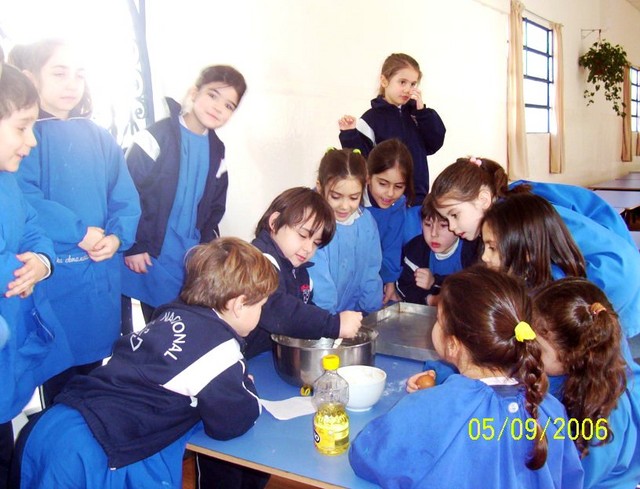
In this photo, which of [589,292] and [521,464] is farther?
[589,292]

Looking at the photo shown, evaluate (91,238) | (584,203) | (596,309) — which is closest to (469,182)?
(584,203)

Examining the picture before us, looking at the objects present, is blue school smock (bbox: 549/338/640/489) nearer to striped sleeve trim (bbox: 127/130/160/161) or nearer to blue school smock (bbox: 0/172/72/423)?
blue school smock (bbox: 0/172/72/423)

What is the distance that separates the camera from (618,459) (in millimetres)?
1429

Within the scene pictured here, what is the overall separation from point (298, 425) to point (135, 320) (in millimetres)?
1125

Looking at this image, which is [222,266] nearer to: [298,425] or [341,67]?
[298,425]

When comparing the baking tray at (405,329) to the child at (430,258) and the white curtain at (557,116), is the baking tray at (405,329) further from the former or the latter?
the white curtain at (557,116)

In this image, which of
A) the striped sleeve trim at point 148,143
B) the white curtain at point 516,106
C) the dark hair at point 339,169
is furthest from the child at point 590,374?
the white curtain at point 516,106

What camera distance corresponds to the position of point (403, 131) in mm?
3369

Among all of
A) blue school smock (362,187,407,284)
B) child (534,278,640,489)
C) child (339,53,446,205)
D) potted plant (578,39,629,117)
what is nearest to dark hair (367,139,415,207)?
blue school smock (362,187,407,284)

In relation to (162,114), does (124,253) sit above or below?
below

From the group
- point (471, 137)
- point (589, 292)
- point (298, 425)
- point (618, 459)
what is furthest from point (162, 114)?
point (471, 137)

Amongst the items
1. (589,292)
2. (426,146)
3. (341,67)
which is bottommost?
(589,292)

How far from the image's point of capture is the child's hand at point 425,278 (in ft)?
8.68

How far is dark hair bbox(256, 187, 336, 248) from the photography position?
197 centimetres
